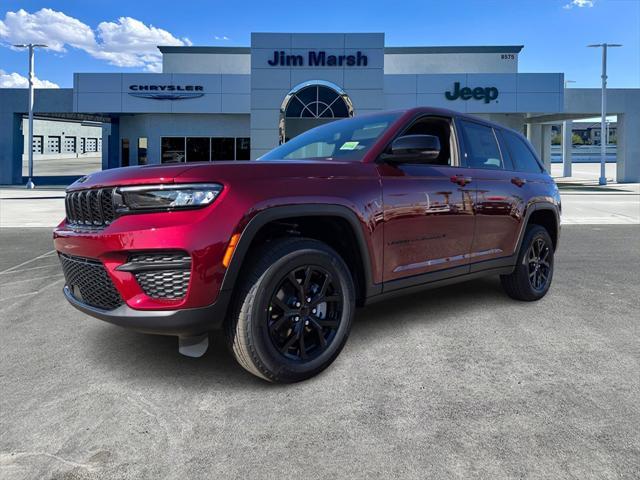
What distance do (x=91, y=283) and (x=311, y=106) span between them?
23646mm

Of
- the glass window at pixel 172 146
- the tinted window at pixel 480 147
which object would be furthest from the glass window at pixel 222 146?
the tinted window at pixel 480 147

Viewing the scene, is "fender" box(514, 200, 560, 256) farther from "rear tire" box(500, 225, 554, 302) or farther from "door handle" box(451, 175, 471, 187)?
"door handle" box(451, 175, 471, 187)

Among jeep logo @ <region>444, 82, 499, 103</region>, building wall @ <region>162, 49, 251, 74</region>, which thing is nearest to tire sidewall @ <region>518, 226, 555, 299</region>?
jeep logo @ <region>444, 82, 499, 103</region>

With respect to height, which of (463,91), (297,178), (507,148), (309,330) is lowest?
(309,330)

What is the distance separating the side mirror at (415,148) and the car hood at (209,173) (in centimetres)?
39

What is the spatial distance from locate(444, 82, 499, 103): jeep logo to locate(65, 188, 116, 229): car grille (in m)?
29.3

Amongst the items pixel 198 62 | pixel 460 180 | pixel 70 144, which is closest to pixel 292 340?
pixel 460 180

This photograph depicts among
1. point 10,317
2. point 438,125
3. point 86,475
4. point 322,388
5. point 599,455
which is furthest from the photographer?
point 10,317

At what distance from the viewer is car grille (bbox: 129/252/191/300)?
8.69 ft

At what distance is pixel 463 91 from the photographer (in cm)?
2995

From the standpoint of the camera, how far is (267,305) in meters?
2.87

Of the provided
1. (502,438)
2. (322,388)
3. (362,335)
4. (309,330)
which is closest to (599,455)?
(502,438)

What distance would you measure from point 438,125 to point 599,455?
2.76 metres

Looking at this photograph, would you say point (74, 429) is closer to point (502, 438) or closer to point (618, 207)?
point (502, 438)
